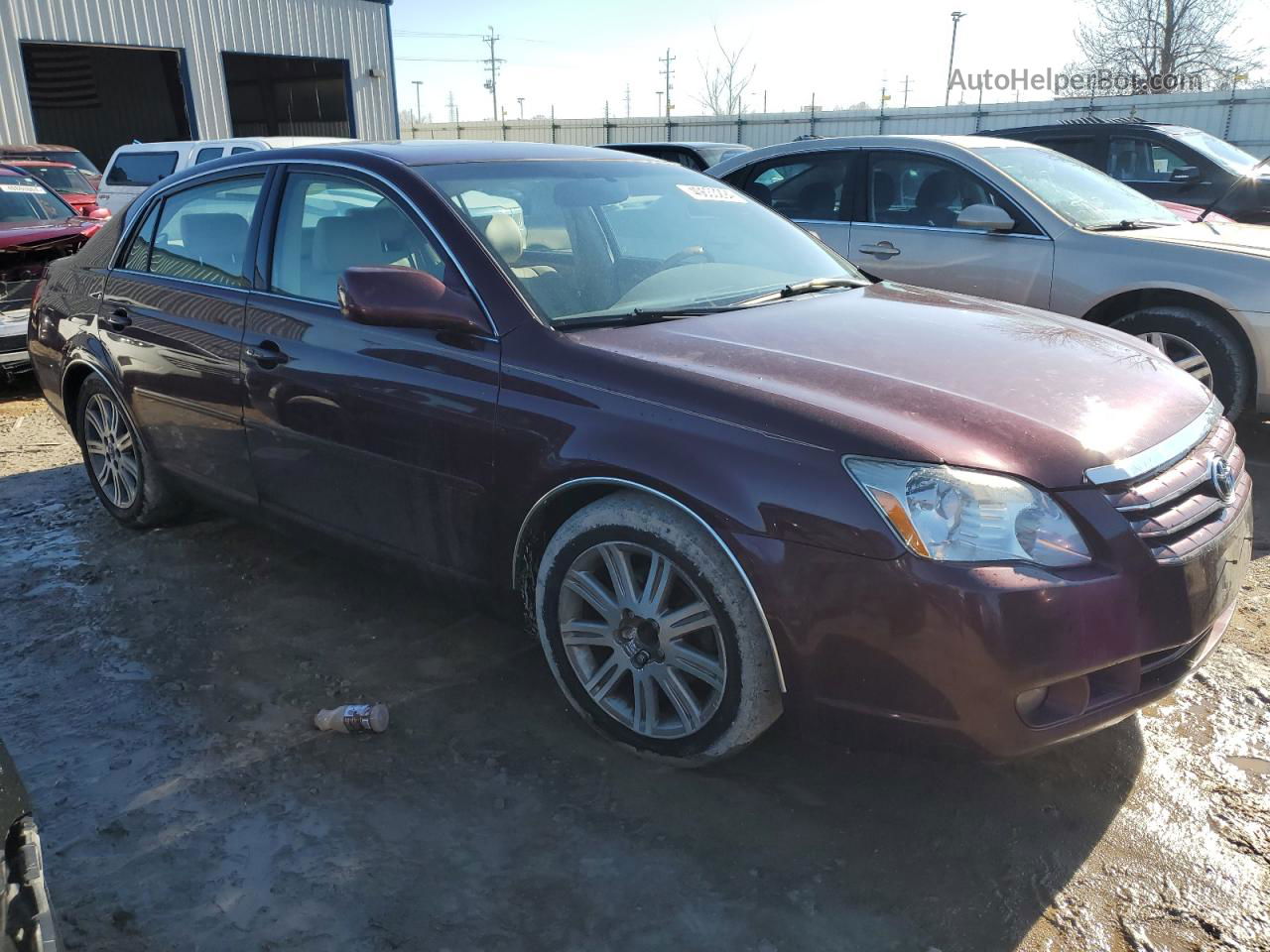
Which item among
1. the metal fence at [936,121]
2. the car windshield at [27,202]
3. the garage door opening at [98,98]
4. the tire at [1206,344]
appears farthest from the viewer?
the garage door opening at [98,98]

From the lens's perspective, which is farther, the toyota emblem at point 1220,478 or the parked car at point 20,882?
the toyota emblem at point 1220,478

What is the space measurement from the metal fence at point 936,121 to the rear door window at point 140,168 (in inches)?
267

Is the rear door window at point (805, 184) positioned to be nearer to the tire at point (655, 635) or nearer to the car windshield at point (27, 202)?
the tire at point (655, 635)

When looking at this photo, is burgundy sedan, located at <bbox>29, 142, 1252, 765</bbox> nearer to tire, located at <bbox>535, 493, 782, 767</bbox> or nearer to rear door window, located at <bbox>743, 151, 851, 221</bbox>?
tire, located at <bbox>535, 493, 782, 767</bbox>

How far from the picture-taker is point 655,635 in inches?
104

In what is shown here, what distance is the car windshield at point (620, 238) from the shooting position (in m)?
3.04

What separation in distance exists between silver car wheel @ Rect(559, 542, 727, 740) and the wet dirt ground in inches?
7.3

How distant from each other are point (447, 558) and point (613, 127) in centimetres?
3046

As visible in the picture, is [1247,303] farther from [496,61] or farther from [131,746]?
[496,61]

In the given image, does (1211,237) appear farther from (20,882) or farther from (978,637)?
(20,882)

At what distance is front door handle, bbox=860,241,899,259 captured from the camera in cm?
604

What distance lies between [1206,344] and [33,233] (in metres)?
7.83

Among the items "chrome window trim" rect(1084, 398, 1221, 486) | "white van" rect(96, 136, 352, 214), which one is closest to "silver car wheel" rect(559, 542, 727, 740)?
"chrome window trim" rect(1084, 398, 1221, 486)

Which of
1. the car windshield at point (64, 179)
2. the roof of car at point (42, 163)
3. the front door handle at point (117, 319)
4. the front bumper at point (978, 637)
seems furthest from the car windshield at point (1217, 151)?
the roof of car at point (42, 163)
